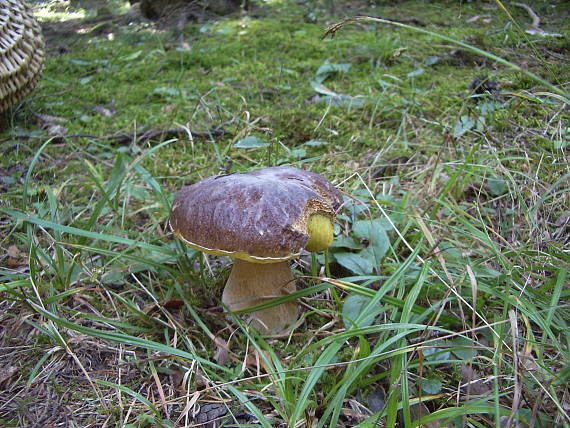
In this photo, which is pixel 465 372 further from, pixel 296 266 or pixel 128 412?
pixel 128 412

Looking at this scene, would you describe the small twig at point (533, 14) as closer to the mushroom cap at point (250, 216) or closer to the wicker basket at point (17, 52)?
the mushroom cap at point (250, 216)

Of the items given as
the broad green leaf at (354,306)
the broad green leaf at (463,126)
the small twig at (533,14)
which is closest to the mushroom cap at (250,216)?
the broad green leaf at (354,306)

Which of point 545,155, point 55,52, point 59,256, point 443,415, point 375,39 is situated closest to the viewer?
point 443,415

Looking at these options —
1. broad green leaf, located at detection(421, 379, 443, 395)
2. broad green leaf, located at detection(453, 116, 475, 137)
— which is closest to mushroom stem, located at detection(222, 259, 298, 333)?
broad green leaf, located at detection(421, 379, 443, 395)

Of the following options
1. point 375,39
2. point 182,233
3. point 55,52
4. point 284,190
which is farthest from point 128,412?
point 55,52

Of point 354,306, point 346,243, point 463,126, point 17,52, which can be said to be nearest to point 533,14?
point 463,126

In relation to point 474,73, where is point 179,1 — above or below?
above
